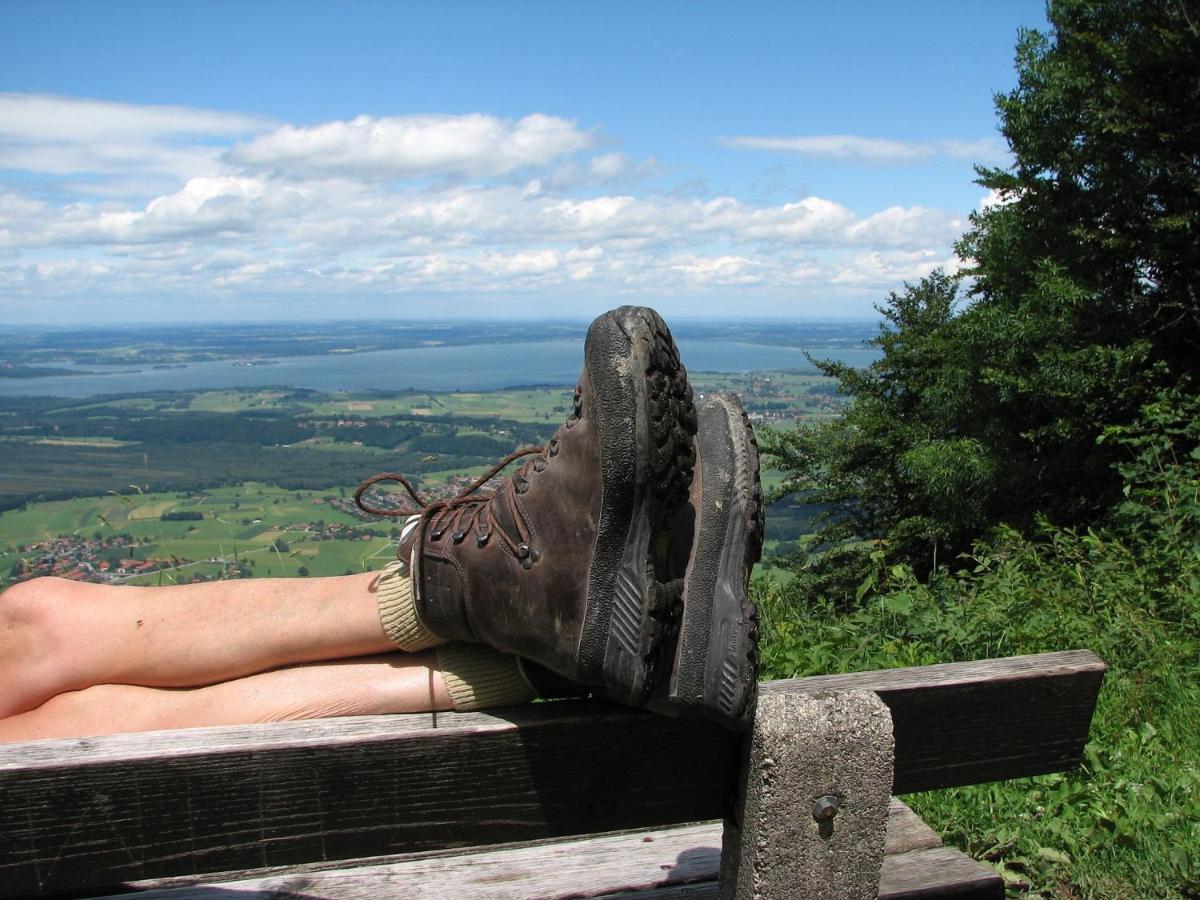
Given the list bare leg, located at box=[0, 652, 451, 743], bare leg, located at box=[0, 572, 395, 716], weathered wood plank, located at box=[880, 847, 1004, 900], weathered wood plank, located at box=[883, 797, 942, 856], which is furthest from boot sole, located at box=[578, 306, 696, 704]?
weathered wood plank, located at box=[883, 797, 942, 856]

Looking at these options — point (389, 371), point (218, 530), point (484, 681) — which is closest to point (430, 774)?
point (484, 681)

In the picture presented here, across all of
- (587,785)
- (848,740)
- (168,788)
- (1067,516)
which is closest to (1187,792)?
(848,740)

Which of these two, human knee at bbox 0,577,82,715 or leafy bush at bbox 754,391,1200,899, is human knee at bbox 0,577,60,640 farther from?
leafy bush at bbox 754,391,1200,899

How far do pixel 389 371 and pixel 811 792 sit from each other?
81084 mm

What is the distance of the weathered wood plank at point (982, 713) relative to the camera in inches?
57.4

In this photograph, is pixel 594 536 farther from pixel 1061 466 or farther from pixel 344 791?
pixel 1061 466

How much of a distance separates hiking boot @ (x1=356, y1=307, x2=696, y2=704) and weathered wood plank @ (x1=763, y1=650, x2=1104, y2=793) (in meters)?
0.32

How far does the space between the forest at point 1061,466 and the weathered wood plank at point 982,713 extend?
1095 mm

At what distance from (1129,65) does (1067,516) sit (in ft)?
16.1

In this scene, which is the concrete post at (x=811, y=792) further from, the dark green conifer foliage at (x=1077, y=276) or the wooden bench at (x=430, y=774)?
the dark green conifer foliage at (x=1077, y=276)

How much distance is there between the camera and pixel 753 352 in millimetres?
55062

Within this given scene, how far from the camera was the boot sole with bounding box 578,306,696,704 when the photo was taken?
49.1 inches

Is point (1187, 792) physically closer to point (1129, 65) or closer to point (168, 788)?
point (168, 788)

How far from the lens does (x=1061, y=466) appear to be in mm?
11562
